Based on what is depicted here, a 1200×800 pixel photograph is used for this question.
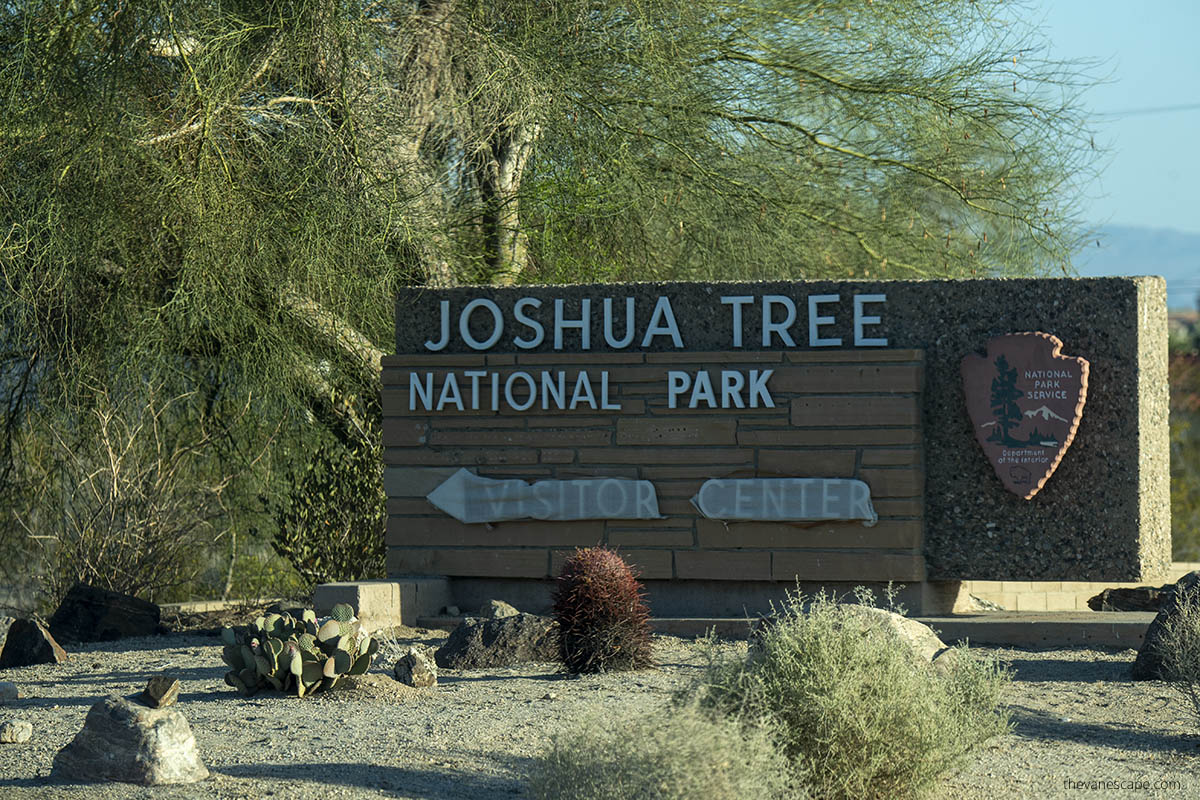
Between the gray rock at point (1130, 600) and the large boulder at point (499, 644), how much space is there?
15.5 ft

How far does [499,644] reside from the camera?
8.91m

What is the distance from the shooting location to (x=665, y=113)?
42.9ft

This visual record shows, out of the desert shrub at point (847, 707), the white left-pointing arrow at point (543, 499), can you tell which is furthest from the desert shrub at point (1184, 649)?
the white left-pointing arrow at point (543, 499)

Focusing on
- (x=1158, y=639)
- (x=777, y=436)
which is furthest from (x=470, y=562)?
(x=1158, y=639)

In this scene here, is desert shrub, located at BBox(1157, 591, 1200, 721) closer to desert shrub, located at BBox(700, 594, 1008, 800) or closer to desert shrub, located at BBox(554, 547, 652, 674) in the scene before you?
desert shrub, located at BBox(700, 594, 1008, 800)

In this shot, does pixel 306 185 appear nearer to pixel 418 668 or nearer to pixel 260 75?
pixel 260 75

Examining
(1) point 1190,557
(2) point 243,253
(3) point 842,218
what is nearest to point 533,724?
(2) point 243,253

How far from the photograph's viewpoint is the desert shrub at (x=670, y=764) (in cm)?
473

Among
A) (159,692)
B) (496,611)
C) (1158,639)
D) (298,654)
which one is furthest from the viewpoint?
(496,611)

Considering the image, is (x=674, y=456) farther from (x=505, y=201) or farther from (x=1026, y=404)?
(x=505, y=201)

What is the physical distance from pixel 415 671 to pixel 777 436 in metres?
3.47

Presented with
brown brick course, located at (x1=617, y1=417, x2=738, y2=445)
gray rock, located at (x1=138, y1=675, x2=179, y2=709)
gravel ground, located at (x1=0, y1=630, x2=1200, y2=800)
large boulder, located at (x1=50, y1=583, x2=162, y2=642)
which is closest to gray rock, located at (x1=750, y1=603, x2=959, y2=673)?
gravel ground, located at (x1=0, y1=630, x2=1200, y2=800)

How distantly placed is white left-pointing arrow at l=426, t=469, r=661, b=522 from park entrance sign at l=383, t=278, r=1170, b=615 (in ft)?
0.05

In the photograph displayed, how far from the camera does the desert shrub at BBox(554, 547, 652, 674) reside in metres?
8.36
